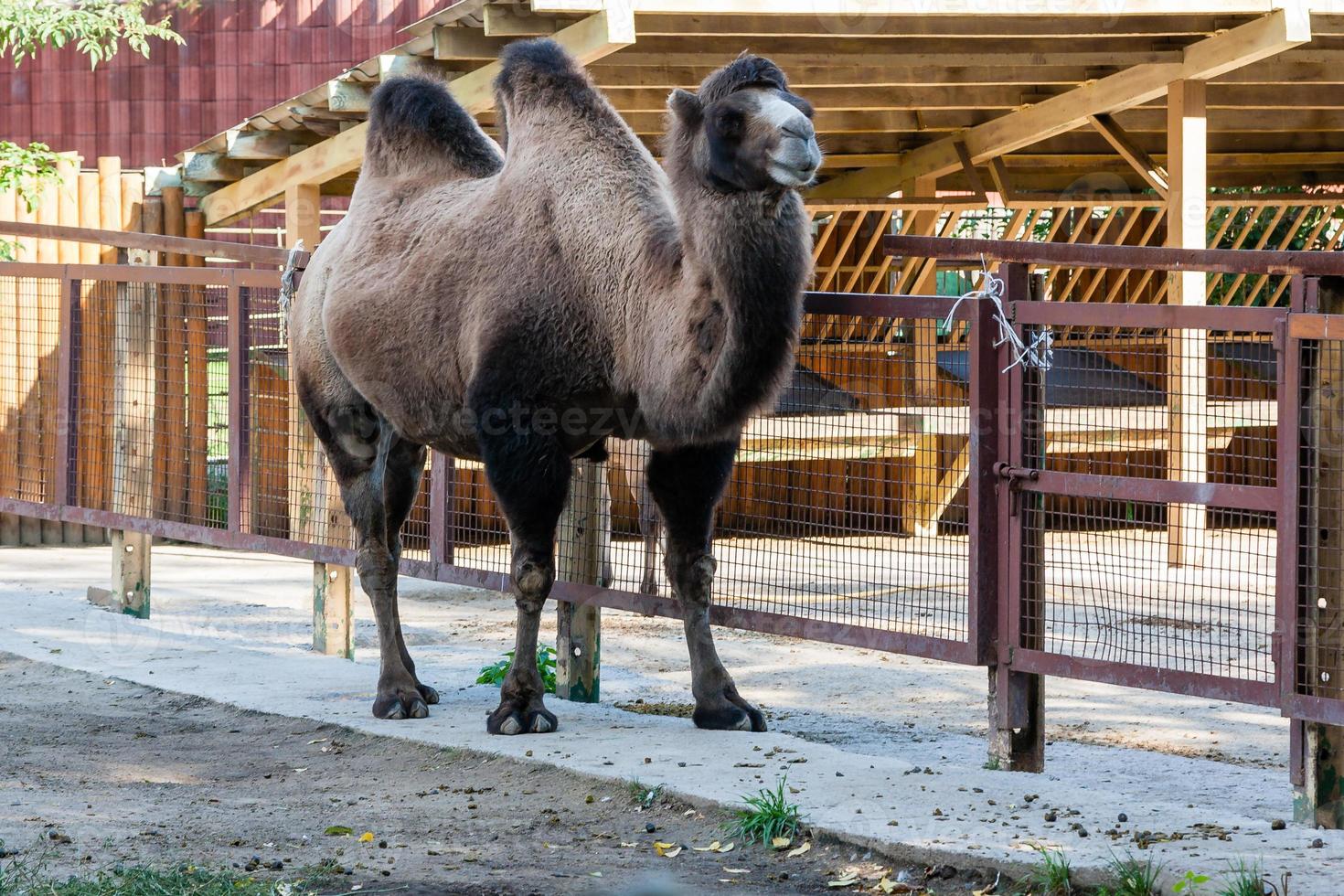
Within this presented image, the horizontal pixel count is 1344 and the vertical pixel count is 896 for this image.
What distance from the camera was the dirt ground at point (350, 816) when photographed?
15.2 ft

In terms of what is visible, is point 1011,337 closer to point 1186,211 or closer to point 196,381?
point 1186,211

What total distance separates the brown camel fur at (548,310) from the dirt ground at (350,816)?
1.76 ft

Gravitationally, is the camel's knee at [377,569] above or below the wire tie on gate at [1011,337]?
below

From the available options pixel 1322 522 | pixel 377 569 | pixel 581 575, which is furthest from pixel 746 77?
pixel 377 569

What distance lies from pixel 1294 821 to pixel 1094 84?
828cm

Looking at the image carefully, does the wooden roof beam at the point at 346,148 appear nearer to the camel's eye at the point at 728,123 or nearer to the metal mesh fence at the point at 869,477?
the metal mesh fence at the point at 869,477

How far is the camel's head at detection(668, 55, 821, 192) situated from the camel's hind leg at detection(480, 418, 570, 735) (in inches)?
49.4

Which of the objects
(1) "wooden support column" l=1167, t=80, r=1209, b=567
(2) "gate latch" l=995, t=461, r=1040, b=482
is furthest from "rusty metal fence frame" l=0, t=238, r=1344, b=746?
(1) "wooden support column" l=1167, t=80, r=1209, b=567

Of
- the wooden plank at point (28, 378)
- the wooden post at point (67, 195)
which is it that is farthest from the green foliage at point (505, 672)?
the wooden post at point (67, 195)

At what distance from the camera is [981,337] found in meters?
5.57

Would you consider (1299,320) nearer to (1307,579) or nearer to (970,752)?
(1307,579)

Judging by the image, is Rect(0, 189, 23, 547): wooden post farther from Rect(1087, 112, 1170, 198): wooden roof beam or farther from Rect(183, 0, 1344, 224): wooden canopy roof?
Rect(1087, 112, 1170, 198): wooden roof beam

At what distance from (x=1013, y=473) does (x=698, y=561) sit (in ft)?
4.16

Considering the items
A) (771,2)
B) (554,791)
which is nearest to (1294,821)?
(554,791)
